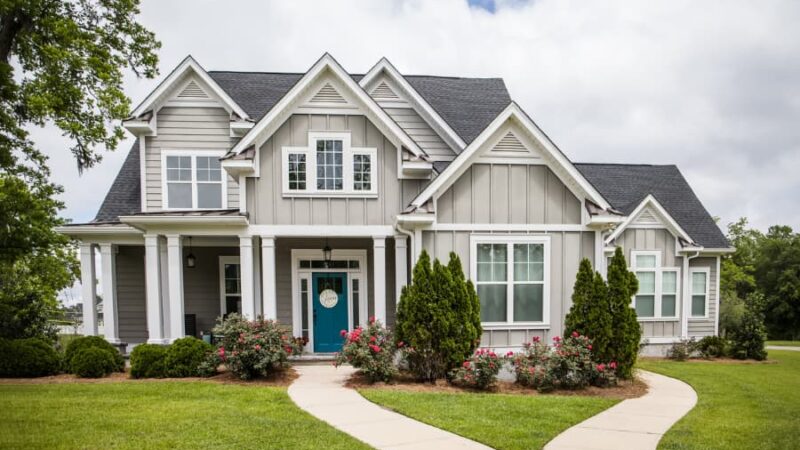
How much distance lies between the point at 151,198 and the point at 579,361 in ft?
36.9

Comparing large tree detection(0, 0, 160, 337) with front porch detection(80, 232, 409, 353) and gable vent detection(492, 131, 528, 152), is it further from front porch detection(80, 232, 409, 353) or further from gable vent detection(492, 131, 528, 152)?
gable vent detection(492, 131, 528, 152)

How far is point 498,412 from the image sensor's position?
22.9 feet

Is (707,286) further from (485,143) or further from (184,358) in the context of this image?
(184,358)

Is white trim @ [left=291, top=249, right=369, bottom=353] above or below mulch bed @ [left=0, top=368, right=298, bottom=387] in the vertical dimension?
above

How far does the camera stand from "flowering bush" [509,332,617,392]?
29.2 ft

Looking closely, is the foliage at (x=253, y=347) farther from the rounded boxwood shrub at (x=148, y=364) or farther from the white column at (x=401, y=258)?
the white column at (x=401, y=258)

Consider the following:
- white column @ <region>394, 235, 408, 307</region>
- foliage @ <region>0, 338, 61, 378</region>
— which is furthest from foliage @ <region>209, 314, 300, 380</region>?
foliage @ <region>0, 338, 61, 378</region>

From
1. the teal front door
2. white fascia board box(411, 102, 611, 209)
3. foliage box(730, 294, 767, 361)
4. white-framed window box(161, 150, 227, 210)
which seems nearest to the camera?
white fascia board box(411, 102, 611, 209)

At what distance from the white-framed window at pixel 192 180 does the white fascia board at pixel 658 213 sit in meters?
12.1

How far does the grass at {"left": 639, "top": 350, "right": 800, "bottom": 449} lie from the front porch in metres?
6.59

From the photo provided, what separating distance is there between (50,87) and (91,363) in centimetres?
672

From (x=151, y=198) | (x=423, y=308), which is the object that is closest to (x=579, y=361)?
(x=423, y=308)

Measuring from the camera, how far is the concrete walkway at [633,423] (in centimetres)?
581

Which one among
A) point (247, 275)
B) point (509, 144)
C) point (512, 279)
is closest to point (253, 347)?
point (247, 275)
